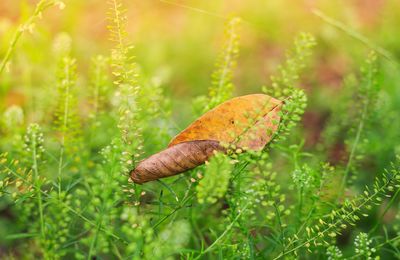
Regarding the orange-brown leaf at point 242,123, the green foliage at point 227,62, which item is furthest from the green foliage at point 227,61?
the orange-brown leaf at point 242,123

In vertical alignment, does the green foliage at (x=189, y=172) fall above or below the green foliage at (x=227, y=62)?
below

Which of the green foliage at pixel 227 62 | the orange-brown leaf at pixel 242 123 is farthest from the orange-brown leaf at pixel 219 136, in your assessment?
the green foliage at pixel 227 62

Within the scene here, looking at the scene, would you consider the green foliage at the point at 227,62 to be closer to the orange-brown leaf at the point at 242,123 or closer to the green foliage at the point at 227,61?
the green foliage at the point at 227,61

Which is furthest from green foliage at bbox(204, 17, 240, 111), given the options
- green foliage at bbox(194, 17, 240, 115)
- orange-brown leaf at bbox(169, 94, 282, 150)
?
orange-brown leaf at bbox(169, 94, 282, 150)

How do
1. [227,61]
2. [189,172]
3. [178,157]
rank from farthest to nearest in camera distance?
[227,61] < [189,172] < [178,157]

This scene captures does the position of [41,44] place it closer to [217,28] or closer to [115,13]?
[217,28]

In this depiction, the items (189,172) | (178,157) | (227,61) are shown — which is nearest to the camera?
(178,157)

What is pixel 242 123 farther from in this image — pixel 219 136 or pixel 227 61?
pixel 227 61

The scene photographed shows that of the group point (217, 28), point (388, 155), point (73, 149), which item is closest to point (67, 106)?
point (73, 149)

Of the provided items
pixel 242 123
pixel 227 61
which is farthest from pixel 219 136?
pixel 227 61

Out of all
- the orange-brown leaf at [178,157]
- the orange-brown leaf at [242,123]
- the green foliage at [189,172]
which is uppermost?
the orange-brown leaf at [242,123]

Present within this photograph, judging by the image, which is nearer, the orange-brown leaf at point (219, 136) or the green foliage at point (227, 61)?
the orange-brown leaf at point (219, 136)
